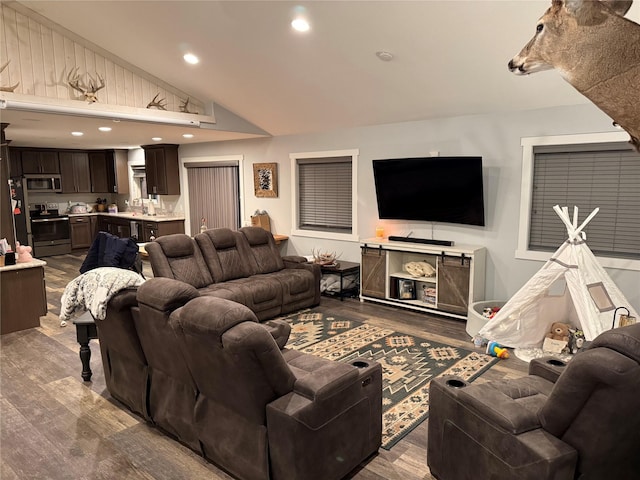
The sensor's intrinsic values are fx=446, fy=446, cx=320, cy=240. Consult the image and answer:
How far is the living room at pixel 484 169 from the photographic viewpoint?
4.33m

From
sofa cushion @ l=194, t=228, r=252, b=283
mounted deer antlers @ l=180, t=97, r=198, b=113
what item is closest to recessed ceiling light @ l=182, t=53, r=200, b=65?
mounted deer antlers @ l=180, t=97, r=198, b=113

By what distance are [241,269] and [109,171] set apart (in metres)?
6.50

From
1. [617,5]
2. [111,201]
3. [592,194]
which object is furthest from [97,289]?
[111,201]

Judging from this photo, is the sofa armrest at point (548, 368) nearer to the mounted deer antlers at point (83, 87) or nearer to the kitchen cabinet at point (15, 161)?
the mounted deer antlers at point (83, 87)

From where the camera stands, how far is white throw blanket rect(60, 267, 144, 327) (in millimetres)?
2965

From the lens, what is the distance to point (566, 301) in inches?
172

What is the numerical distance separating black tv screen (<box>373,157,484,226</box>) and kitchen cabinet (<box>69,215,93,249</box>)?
7401 mm

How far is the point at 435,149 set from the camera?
17.9ft

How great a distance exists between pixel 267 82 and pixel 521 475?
468 centimetres

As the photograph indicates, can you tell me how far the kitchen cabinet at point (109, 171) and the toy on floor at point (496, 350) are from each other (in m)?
8.87

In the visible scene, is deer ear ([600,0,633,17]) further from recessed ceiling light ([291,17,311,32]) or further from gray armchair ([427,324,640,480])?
recessed ceiling light ([291,17,311,32])

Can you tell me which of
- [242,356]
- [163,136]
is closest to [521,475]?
[242,356]

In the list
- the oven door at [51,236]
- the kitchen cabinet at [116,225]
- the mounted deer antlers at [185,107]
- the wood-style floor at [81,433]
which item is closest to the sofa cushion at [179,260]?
the wood-style floor at [81,433]

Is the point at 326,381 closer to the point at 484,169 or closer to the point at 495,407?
the point at 495,407
